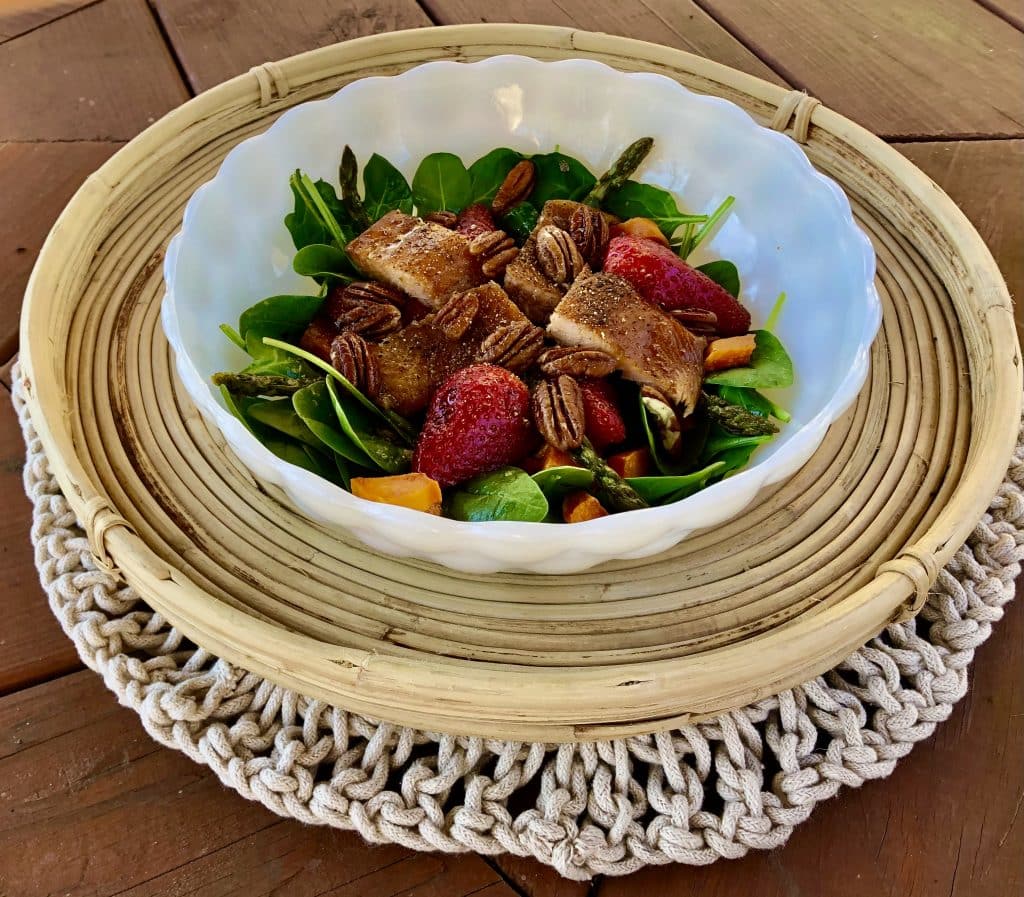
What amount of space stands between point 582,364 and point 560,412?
0.09 metres

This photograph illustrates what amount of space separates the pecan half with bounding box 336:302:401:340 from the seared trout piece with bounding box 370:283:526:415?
2 cm

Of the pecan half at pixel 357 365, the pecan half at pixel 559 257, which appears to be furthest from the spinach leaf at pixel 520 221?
the pecan half at pixel 357 365

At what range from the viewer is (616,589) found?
996mm

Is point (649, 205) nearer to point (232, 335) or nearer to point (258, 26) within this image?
point (232, 335)

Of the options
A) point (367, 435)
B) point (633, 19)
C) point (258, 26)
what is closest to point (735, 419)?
point (367, 435)

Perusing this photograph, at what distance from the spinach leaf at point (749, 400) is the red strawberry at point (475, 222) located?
0.38 meters

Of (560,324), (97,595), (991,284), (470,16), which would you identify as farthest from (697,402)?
(470,16)

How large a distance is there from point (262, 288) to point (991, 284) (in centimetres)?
92

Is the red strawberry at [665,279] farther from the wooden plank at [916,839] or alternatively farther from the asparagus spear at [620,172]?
the wooden plank at [916,839]

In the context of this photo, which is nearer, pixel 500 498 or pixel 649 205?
pixel 500 498

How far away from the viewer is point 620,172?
4.26ft

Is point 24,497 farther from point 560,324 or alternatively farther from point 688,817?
point 688,817

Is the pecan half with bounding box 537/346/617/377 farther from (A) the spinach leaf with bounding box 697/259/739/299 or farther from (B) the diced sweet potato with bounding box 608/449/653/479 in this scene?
(A) the spinach leaf with bounding box 697/259/739/299

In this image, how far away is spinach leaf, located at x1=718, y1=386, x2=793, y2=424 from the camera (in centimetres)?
110
